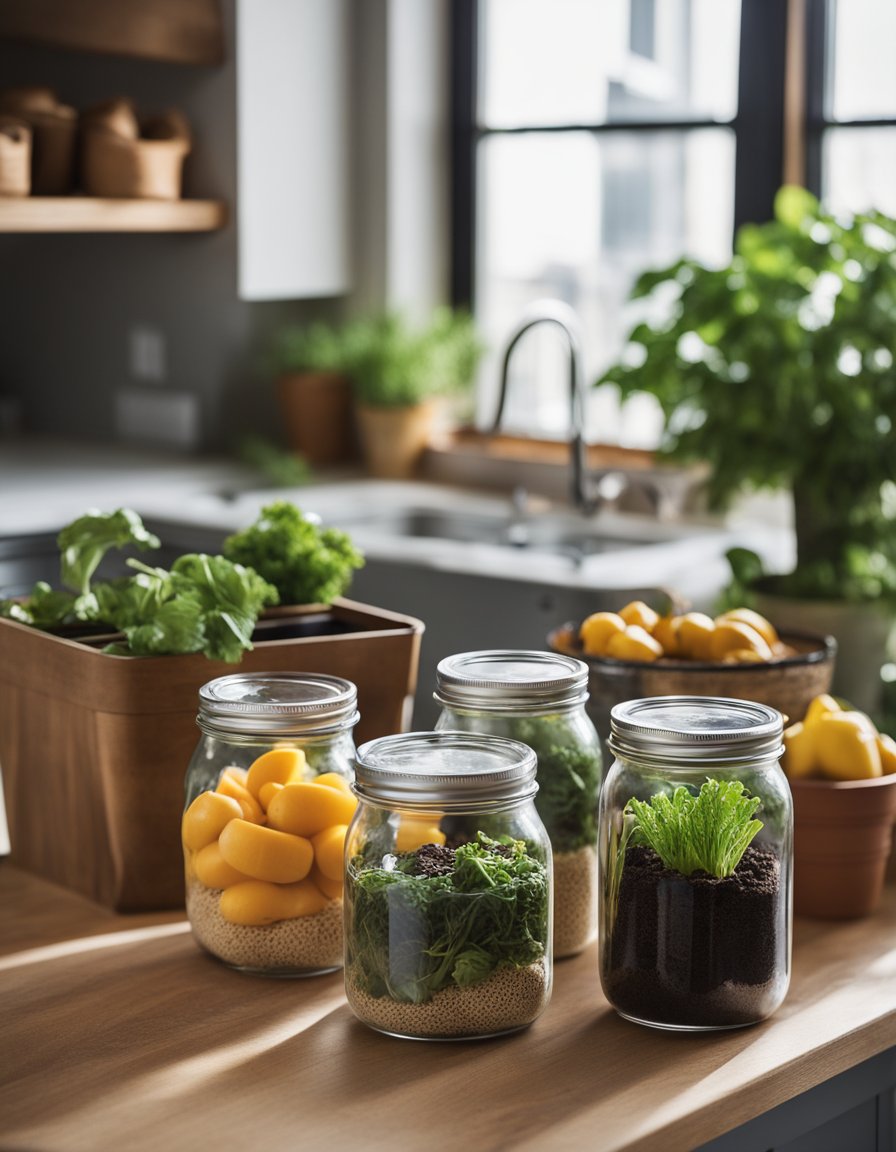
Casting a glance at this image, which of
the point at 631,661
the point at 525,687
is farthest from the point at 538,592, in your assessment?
the point at 525,687

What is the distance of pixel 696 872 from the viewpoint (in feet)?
3.42

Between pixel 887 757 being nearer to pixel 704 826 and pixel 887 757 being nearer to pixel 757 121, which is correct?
pixel 704 826

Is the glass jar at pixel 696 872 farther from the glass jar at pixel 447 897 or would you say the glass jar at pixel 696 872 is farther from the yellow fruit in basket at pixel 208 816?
the yellow fruit in basket at pixel 208 816

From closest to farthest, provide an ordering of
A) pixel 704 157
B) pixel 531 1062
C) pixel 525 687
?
pixel 531 1062 < pixel 525 687 < pixel 704 157

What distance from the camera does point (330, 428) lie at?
4027 mm

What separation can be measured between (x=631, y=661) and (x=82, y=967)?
505 millimetres

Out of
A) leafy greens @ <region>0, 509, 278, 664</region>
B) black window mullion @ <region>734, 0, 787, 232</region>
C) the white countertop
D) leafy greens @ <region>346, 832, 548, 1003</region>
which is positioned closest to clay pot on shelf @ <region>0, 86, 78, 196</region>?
the white countertop

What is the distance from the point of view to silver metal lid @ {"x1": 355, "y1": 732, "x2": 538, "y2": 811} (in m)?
1.01

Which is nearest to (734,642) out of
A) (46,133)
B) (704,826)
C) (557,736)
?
(557,736)

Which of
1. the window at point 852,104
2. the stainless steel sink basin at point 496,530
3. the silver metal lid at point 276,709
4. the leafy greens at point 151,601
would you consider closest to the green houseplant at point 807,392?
the stainless steel sink basin at point 496,530

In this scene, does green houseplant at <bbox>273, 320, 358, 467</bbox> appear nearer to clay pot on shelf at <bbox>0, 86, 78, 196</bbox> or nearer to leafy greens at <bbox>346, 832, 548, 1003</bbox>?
clay pot on shelf at <bbox>0, 86, 78, 196</bbox>

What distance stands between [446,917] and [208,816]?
0.70 ft

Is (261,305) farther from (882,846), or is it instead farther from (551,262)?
(882,846)

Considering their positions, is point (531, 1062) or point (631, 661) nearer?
point (531, 1062)
